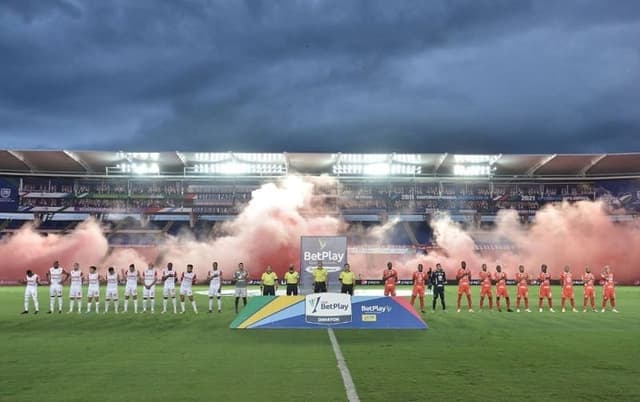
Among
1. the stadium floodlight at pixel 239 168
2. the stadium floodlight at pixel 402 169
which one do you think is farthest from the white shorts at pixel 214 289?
the stadium floodlight at pixel 402 169

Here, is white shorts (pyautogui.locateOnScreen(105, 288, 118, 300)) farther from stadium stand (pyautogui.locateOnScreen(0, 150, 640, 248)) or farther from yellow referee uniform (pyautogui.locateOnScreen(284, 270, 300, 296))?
stadium stand (pyautogui.locateOnScreen(0, 150, 640, 248))

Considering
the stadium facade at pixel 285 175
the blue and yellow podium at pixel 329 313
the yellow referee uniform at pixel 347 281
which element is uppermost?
the stadium facade at pixel 285 175

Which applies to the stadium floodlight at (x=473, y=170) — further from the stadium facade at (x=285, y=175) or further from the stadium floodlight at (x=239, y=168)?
the stadium floodlight at (x=239, y=168)

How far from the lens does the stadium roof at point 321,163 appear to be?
5441cm

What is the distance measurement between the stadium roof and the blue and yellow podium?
124ft

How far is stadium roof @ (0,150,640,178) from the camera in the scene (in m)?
54.4

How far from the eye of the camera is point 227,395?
827cm

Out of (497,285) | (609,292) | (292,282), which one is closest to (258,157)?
(292,282)

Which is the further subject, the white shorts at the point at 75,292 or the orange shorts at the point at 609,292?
the orange shorts at the point at 609,292

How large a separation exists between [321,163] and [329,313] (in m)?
40.1

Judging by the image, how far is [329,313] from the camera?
56.3 feet

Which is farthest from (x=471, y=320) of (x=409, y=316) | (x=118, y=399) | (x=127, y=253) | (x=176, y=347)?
(x=127, y=253)

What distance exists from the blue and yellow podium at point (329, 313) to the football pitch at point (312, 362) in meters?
0.58

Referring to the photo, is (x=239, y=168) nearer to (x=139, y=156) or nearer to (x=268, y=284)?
(x=139, y=156)
